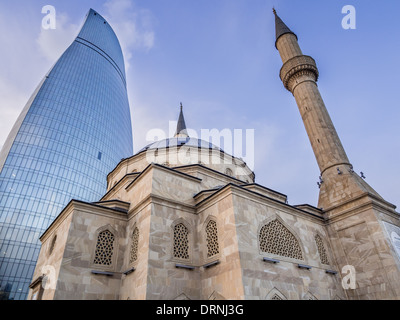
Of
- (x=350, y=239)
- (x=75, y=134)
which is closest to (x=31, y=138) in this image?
(x=75, y=134)

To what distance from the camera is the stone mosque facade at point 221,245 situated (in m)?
8.20

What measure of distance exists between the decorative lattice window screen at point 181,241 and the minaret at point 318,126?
7178 millimetres

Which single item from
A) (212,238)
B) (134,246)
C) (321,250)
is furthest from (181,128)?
(321,250)

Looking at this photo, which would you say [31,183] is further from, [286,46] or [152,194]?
[286,46]

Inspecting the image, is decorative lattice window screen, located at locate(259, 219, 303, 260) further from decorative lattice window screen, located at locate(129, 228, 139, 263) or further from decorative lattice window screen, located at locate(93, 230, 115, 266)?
decorative lattice window screen, located at locate(93, 230, 115, 266)

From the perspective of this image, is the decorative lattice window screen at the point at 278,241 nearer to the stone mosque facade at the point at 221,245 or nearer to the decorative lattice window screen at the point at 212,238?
the stone mosque facade at the point at 221,245

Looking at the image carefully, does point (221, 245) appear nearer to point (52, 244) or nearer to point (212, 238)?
point (212, 238)

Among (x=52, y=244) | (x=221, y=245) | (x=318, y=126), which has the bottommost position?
(x=221, y=245)

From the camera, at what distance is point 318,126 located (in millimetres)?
13766

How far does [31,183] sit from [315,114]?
1325 inches

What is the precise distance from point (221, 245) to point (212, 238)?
663mm

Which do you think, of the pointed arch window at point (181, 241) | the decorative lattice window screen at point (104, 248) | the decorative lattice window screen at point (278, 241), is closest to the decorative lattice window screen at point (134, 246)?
the decorative lattice window screen at point (104, 248)

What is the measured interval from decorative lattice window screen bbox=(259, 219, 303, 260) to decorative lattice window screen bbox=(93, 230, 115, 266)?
558 centimetres

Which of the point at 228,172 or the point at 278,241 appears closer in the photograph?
the point at 278,241
